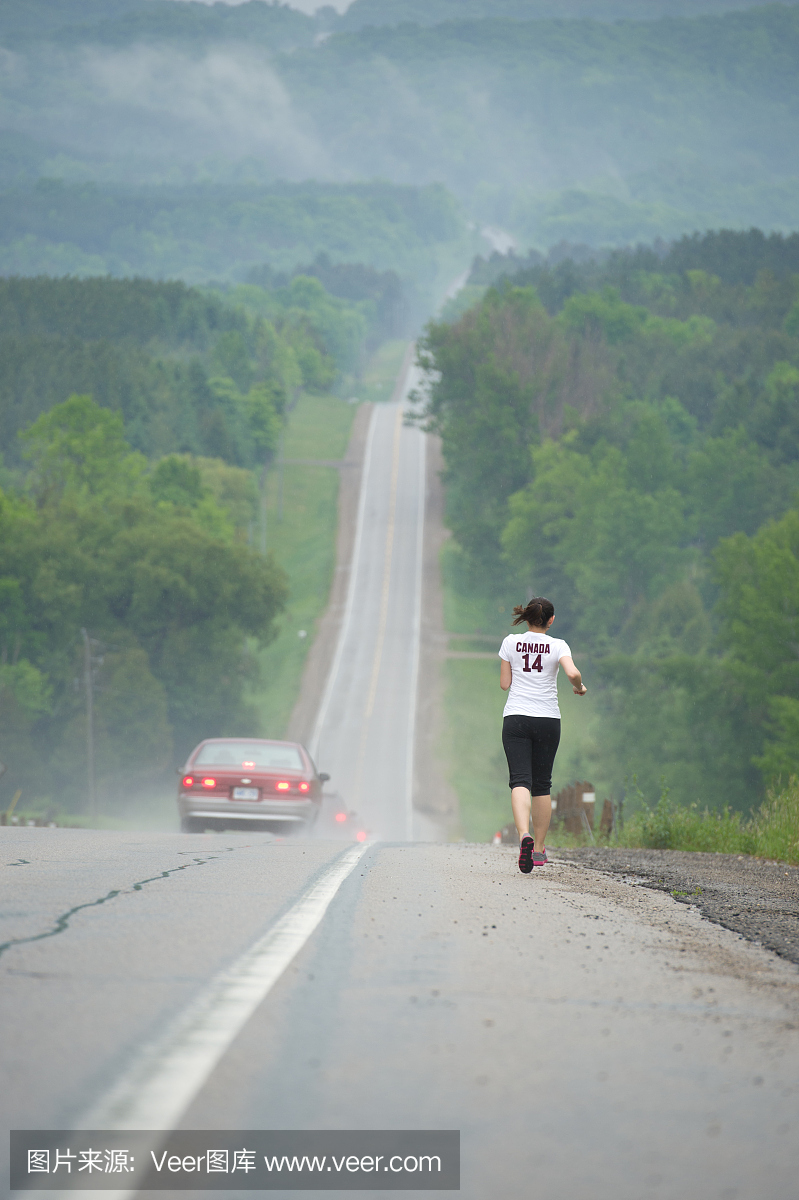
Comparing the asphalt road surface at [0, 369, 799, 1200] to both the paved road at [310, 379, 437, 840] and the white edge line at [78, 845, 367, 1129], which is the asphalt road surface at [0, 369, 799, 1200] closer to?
the white edge line at [78, 845, 367, 1129]

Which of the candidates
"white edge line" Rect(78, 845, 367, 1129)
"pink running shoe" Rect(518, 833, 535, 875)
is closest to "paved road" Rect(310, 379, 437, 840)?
"pink running shoe" Rect(518, 833, 535, 875)

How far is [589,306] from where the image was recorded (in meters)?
122

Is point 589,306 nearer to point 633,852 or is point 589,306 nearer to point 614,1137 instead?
point 633,852

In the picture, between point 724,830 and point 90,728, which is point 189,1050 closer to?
point 724,830

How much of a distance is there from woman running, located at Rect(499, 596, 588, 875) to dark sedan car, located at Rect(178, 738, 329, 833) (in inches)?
313

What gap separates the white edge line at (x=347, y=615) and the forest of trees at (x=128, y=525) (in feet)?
12.9

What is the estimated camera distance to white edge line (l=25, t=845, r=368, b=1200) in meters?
3.33

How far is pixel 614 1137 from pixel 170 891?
468 centimetres

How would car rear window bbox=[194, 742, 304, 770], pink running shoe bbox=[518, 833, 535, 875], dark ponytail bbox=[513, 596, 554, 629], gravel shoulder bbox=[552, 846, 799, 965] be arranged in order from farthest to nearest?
1. car rear window bbox=[194, 742, 304, 770]
2. dark ponytail bbox=[513, 596, 554, 629]
3. pink running shoe bbox=[518, 833, 535, 875]
4. gravel shoulder bbox=[552, 846, 799, 965]

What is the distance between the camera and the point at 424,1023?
172 inches

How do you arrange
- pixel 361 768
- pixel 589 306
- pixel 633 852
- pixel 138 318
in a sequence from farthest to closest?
pixel 138 318 → pixel 589 306 → pixel 361 768 → pixel 633 852

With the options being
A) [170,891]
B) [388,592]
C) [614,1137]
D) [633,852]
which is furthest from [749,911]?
[388,592]

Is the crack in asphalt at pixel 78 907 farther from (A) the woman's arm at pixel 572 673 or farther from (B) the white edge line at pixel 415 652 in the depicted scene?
(B) the white edge line at pixel 415 652

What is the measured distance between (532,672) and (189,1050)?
6167 mm
